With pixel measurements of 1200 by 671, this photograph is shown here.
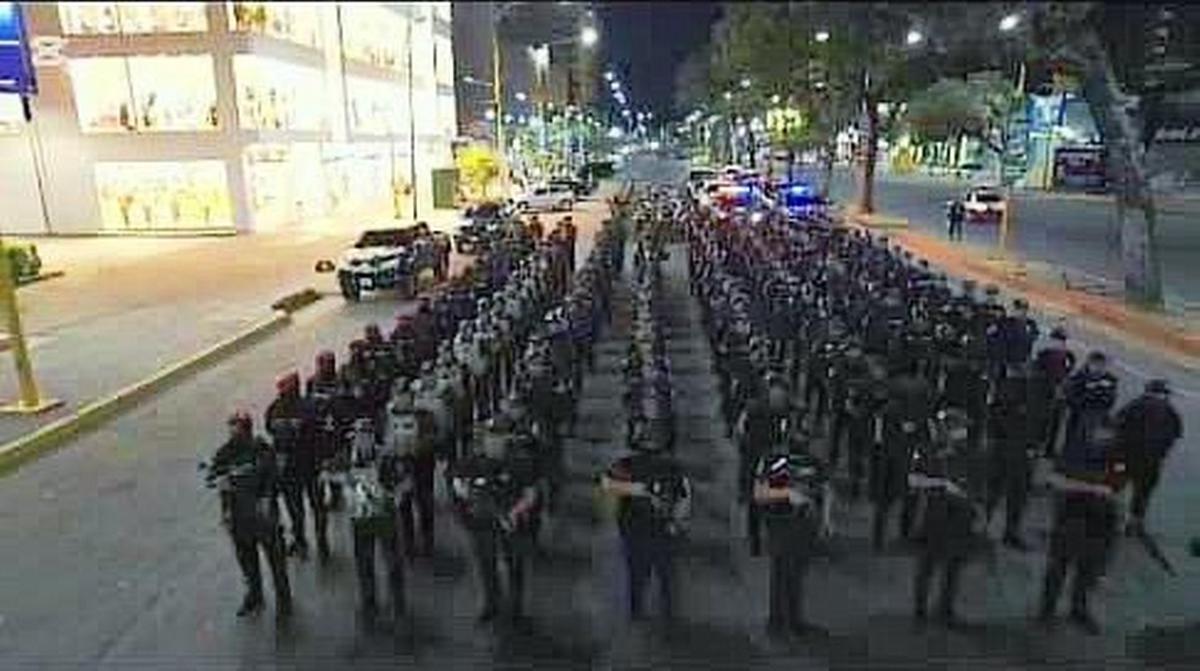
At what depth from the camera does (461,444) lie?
10109 mm

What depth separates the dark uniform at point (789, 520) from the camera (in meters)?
6.93

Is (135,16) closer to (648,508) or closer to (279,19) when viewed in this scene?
(279,19)

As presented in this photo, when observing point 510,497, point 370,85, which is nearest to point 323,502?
point 510,497

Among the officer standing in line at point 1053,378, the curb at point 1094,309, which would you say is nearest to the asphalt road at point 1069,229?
the curb at point 1094,309

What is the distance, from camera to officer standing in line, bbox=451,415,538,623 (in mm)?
7098

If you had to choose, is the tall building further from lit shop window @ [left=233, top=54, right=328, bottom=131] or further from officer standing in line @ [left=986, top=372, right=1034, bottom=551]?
officer standing in line @ [left=986, top=372, right=1034, bottom=551]

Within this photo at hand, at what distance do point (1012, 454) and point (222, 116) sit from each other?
13141 millimetres

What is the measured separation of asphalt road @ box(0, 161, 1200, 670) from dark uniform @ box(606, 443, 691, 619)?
18.8 inches

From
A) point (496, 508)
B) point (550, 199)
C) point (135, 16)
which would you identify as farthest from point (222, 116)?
point (550, 199)

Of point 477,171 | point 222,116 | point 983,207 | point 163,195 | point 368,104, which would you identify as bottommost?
point 983,207

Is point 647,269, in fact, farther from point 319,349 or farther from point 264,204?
point 264,204

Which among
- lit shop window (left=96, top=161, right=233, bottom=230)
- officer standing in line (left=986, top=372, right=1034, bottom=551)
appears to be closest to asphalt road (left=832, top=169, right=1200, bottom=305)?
officer standing in line (left=986, top=372, right=1034, bottom=551)

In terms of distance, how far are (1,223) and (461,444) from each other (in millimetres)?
32891

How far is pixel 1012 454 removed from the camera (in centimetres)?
877
